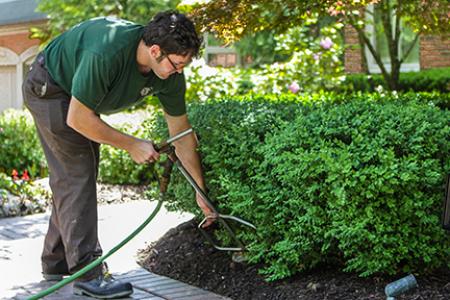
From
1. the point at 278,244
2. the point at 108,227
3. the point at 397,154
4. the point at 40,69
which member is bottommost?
the point at 108,227

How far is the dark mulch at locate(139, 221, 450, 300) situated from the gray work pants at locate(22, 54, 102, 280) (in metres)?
0.70

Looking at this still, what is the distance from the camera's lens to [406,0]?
6598 mm

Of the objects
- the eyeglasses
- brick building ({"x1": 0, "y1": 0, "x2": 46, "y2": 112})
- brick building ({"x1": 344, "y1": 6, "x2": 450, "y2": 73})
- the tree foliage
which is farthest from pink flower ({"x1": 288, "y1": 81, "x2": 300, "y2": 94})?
brick building ({"x1": 0, "y1": 0, "x2": 46, "y2": 112})

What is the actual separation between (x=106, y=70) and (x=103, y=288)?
1248mm

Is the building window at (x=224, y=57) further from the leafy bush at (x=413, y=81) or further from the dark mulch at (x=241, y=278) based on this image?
the dark mulch at (x=241, y=278)

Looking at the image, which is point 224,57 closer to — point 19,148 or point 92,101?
point 19,148

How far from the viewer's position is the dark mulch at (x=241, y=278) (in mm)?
4211

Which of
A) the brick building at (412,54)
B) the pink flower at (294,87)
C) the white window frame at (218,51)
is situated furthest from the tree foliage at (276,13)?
the white window frame at (218,51)

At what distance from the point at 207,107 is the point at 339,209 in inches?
68.5

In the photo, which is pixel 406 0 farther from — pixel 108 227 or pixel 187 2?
pixel 108 227

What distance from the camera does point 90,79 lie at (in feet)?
13.4

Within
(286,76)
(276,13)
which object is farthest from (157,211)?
(286,76)

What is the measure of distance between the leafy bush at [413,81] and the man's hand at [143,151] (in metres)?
7.79

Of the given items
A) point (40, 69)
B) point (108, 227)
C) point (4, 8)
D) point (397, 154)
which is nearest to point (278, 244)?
point (397, 154)
